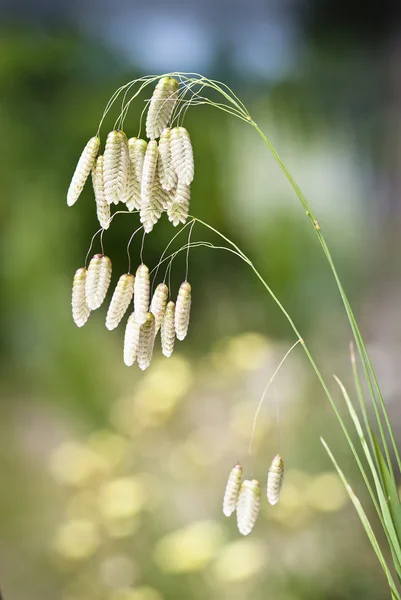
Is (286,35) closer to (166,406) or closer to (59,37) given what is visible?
(59,37)

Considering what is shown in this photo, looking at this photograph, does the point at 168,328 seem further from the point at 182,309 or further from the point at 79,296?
the point at 79,296

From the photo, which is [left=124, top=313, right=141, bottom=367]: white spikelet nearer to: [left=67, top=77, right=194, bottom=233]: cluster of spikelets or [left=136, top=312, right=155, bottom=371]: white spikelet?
[left=136, top=312, right=155, bottom=371]: white spikelet

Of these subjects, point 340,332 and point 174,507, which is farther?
point 174,507

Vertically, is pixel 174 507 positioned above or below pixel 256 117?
below

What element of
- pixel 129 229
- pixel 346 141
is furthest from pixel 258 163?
pixel 129 229

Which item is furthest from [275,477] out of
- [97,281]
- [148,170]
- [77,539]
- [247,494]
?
[77,539]

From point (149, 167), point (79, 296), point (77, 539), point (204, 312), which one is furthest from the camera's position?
point (77, 539)

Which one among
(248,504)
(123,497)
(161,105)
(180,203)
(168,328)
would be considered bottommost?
(123,497)
